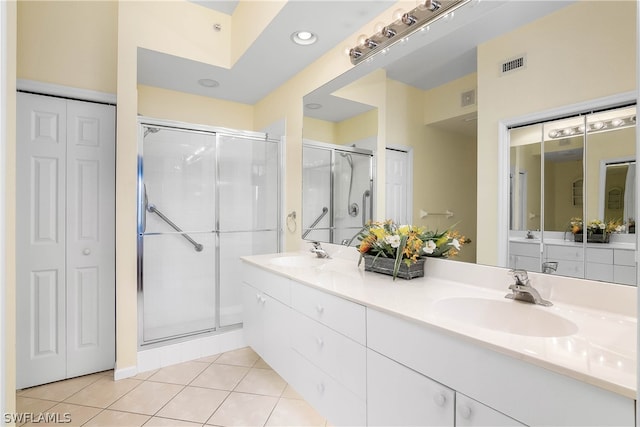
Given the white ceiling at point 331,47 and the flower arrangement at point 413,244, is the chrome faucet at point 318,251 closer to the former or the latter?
the flower arrangement at point 413,244

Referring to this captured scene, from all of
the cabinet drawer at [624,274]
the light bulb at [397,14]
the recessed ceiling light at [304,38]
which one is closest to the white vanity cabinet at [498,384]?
the cabinet drawer at [624,274]

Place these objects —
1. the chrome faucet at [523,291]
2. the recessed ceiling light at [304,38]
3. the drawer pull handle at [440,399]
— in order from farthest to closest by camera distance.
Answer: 1. the recessed ceiling light at [304,38]
2. the chrome faucet at [523,291]
3. the drawer pull handle at [440,399]

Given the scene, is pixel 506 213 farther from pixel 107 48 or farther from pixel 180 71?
pixel 107 48

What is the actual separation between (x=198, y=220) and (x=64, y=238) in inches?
35.4

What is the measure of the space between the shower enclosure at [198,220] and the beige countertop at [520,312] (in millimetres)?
1191

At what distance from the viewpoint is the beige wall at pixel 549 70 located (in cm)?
106

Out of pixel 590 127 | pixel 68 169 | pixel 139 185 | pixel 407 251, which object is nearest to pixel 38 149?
pixel 68 169

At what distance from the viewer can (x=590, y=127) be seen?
1.13m

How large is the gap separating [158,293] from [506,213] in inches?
98.1

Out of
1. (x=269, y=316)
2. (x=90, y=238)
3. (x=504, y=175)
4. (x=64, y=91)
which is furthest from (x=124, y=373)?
(x=504, y=175)

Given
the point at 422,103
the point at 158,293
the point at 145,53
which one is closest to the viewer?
the point at 422,103

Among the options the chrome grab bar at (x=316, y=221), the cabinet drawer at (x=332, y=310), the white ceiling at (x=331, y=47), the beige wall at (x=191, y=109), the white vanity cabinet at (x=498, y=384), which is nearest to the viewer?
the white vanity cabinet at (x=498, y=384)

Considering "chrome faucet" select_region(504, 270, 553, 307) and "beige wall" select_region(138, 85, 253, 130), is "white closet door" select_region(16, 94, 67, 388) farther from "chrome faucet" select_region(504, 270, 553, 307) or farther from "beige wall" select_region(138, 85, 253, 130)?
"chrome faucet" select_region(504, 270, 553, 307)

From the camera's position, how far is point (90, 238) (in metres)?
2.26
